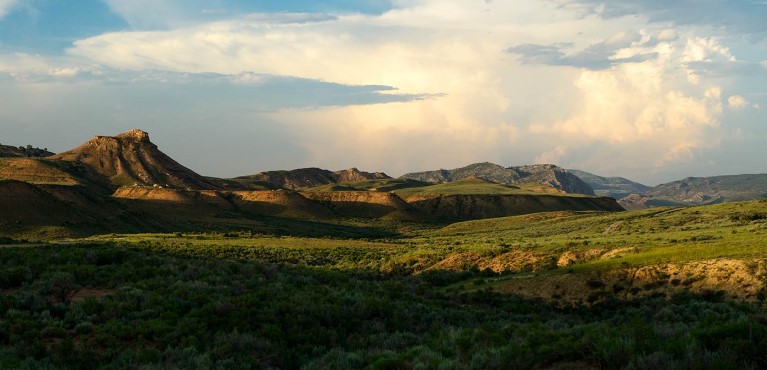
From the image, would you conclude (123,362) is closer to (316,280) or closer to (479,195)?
(316,280)

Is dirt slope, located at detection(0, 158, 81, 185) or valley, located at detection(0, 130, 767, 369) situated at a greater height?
dirt slope, located at detection(0, 158, 81, 185)

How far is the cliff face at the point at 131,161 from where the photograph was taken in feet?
528

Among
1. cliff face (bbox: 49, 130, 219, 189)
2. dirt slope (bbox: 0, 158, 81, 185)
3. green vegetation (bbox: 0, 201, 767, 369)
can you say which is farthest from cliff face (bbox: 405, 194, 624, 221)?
green vegetation (bbox: 0, 201, 767, 369)

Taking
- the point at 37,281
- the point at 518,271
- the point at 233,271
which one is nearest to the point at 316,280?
the point at 233,271

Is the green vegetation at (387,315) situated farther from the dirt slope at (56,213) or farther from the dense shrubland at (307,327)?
the dirt slope at (56,213)

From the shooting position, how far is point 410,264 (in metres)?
45.1

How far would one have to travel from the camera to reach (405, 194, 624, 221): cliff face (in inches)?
6698

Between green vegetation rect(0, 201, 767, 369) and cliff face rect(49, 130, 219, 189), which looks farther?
cliff face rect(49, 130, 219, 189)

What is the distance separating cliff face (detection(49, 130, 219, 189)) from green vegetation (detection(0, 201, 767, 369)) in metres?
145

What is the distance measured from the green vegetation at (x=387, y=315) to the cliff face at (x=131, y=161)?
145 meters

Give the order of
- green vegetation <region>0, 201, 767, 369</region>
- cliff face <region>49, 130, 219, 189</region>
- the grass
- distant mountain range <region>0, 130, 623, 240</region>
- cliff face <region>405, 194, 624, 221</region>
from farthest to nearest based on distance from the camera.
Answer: cliff face <region>405, 194, 624, 221</region>, cliff face <region>49, 130, 219, 189</region>, distant mountain range <region>0, 130, 623, 240</region>, the grass, green vegetation <region>0, 201, 767, 369</region>

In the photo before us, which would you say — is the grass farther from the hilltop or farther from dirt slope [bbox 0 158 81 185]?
the hilltop

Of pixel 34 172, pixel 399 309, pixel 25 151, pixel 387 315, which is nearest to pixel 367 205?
pixel 34 172

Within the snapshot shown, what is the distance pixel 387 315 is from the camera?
18.1 m
